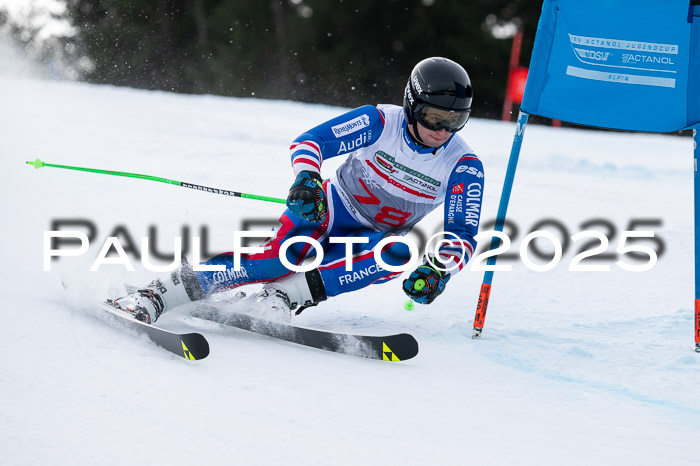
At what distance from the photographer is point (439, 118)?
304 cm

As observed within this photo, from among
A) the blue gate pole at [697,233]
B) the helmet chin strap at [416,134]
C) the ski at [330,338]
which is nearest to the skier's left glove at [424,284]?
the ski at [330,338]

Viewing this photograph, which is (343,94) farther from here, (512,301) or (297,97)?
(512,301)

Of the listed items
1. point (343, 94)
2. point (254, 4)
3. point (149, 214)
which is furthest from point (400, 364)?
point (254, 4)

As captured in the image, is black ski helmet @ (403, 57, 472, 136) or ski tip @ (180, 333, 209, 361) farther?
black ski helmet @ (403, 57, 472, 136)

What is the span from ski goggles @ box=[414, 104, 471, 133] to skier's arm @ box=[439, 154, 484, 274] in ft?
0.70

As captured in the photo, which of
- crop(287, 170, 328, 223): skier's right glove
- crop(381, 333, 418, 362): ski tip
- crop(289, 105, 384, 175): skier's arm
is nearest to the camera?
crop(381, 333, 418, 362): ski tip

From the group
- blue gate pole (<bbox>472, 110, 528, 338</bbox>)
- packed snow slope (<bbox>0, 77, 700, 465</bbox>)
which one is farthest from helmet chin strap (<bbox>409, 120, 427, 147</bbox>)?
packed snow slope (<bbox>0, 77, 700, 465</bbox>)

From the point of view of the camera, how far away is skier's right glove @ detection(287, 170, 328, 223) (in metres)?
2.91

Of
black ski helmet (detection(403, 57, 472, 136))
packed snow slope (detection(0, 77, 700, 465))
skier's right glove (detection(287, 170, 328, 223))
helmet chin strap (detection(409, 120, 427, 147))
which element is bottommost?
packed snow slope (detection(0, 77, 700, 465))

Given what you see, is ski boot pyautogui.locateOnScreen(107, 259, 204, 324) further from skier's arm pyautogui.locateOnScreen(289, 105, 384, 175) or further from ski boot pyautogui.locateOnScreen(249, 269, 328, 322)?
skier's arm pyautogui.locateOnScreen(289, 105, 384, 175)

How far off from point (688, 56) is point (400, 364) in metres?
1.77

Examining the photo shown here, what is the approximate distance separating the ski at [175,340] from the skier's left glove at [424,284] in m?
0.88

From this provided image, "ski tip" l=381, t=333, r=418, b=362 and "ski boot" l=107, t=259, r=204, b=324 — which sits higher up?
"ski boot" l=107, t=259, r=204, b=324

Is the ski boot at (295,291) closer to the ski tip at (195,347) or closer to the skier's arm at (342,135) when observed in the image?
the skier's arm at (342,135)
